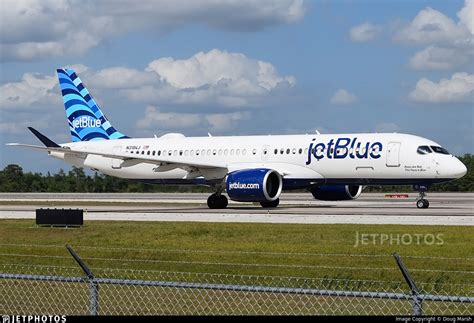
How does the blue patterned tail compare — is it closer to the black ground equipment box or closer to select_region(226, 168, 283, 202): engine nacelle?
select_region(226, 168, 283, 202): engine nacelle

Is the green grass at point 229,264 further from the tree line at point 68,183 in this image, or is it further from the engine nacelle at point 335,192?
the tree line at point 68,183

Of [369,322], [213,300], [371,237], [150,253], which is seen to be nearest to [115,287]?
[213,300]

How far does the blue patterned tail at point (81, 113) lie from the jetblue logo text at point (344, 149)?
53.4 feet

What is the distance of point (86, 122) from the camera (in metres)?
59.1

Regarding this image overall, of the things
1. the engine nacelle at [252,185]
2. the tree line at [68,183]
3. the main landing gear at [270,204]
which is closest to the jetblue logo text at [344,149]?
the engine nacelle at [252,185]

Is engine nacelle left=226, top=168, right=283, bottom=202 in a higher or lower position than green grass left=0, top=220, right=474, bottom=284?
higher

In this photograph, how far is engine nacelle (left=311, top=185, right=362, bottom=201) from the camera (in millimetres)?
50737

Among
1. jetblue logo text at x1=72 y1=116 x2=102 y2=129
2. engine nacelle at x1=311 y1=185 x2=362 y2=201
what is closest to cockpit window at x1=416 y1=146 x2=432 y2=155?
engine nacelle at x1=311 y1=185 x2=362 y2=201

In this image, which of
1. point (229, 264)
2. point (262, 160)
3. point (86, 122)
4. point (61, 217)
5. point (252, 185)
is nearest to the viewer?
point (229, 264)

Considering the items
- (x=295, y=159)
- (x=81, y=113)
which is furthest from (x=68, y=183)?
(x=295, y=159)

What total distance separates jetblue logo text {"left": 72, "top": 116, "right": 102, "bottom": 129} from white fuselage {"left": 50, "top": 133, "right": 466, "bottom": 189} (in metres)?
2.97

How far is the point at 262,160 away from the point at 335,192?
4.92 meters

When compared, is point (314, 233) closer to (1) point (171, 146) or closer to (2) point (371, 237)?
(2) point (371, 237)

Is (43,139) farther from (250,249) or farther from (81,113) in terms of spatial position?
(250,249)
